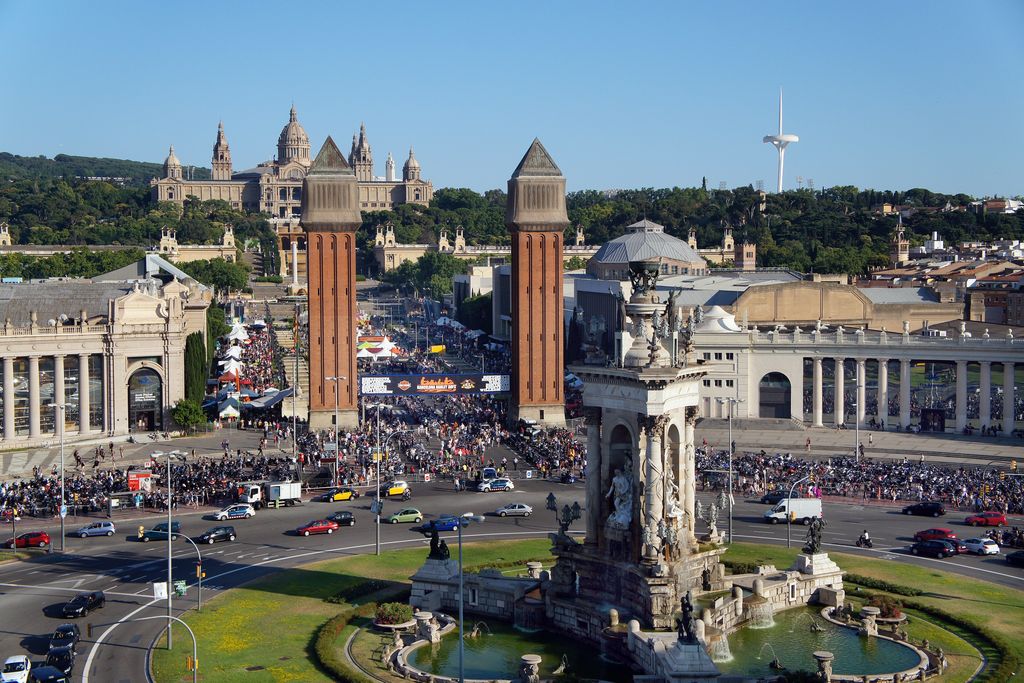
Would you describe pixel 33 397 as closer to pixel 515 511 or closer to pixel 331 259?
pixel 331 259

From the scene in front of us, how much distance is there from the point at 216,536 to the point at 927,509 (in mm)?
36590

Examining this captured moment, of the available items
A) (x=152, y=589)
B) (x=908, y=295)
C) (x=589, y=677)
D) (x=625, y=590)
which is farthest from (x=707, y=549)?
(x=908, y=295)

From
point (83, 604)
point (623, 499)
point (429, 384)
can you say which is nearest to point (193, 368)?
point (429, 384)

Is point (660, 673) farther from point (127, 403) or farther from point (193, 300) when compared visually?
point (193, 300)

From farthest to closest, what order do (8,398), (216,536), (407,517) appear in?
(8,398) → (407,517) → (216,536)

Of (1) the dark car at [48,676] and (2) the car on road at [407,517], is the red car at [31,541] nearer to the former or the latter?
(2) the car on road at [407,517]

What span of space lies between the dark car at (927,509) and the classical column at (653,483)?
29.0 m

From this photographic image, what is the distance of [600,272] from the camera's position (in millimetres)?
152500

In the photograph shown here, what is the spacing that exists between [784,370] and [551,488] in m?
32.6

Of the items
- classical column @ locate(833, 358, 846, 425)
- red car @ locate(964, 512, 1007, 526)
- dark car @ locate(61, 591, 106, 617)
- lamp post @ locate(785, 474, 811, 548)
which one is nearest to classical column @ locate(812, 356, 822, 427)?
classical column @ locate(833, 358, 846, 425)

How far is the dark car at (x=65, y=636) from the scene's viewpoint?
4622 centimetres

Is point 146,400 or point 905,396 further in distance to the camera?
point 905,396

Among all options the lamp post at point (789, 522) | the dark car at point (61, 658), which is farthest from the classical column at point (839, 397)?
the dark car at point (61, 658)

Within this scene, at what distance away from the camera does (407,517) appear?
69.0m
